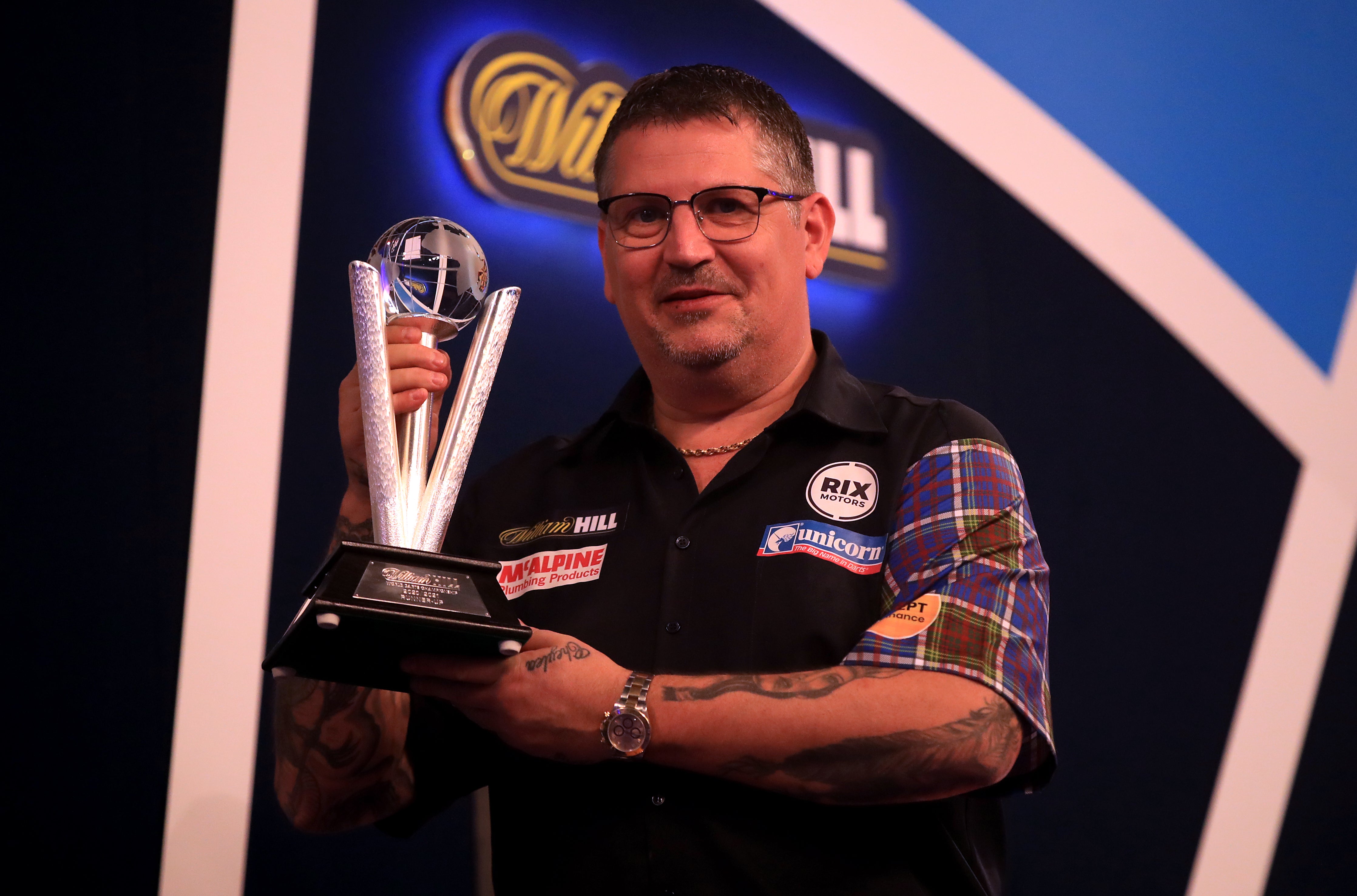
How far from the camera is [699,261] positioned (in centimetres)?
140

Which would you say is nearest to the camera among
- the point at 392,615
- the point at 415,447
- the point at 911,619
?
the point at 392,615

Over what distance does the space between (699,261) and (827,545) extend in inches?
15.7

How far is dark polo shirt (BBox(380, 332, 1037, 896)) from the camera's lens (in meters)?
1.17

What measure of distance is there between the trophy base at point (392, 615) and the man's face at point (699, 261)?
1.67ft

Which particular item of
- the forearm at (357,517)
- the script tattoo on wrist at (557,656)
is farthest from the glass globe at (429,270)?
the script tattoo on wrist at (557,656)

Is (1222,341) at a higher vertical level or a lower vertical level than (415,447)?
higher

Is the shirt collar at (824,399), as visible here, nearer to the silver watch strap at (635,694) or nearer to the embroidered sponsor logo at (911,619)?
the embroidered sponsor logo at (911,619)

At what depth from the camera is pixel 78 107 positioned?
80.5 inches

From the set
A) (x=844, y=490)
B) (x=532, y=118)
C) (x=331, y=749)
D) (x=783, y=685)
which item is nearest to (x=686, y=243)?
(x=844, y=490)

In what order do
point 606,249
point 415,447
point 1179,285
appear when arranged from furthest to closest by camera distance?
1. point 1179,285
2. point 606,249
3. point 415,447

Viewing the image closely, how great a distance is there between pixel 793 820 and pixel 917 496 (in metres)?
0.39

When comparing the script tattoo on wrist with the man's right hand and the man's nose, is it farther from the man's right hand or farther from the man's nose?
the man's nose

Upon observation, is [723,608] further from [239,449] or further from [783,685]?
[239,449]

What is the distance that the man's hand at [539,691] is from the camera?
0.99 metres
